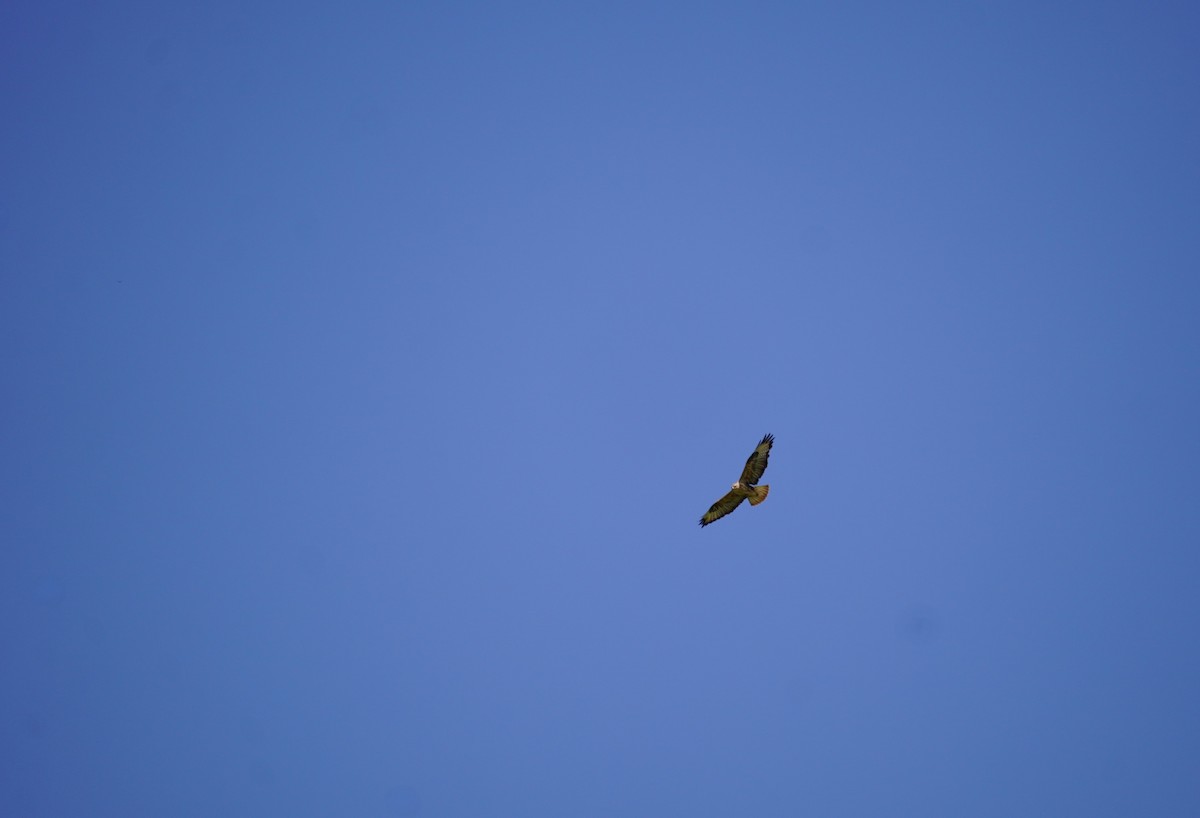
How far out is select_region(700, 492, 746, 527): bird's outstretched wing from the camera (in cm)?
2150

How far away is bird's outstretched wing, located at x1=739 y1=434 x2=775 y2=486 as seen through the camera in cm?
2075

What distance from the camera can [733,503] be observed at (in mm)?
21797

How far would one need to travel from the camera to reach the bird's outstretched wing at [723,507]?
2150cm

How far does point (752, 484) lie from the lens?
2142cm

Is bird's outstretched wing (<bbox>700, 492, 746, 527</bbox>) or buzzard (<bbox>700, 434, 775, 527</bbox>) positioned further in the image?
bird's outstretched wing (<bbox>700, 492, 746, 527</bbox>)

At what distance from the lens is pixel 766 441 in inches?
819

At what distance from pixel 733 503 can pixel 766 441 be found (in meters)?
1.83

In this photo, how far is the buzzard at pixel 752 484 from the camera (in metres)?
20.8

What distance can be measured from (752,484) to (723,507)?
37.3 inches

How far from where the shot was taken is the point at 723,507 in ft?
71.9

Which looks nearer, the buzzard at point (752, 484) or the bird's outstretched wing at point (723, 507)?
the buzzard at point (752, 484)

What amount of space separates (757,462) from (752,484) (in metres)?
0.66

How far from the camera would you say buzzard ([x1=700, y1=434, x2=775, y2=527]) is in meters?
20.8
